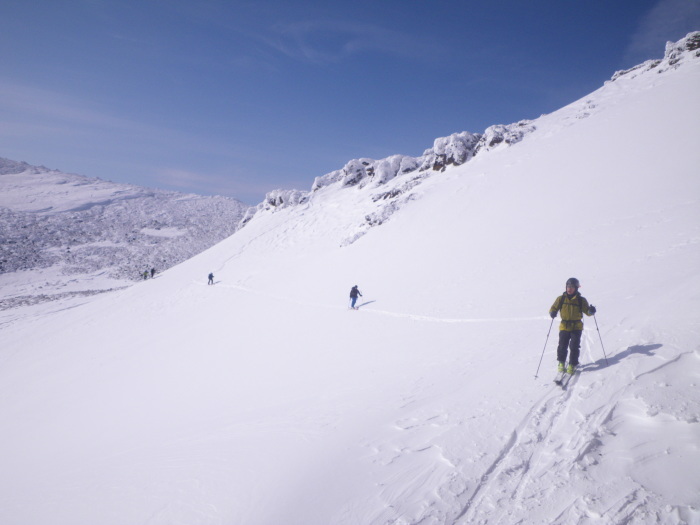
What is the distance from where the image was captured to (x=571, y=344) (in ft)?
20.0

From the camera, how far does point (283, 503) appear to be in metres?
4.43

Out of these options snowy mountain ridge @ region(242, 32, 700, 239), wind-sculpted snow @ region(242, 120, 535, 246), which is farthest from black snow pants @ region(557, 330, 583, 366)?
snowy mountain ridge @ region(242, 32, 700, 239)

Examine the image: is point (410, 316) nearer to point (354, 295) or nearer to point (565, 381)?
point (354, 295)

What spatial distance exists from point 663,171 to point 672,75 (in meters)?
21.8

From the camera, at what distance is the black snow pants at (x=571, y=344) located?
6055 mm

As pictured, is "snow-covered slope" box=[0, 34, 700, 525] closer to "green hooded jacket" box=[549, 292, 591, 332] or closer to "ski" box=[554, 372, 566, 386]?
"ski" box=[554, 372, 566, 386]

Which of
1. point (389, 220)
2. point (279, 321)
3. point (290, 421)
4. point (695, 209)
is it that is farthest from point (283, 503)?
point (389, 220)

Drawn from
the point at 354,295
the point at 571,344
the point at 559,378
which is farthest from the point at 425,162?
the point at 559,378

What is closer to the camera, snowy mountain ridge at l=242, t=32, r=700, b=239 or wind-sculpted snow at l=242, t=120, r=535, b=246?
snowy mountain ridge at l=242, t=32, r=700, b=239

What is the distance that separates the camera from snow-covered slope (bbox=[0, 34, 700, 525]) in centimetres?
410

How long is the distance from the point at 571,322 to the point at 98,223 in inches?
3986

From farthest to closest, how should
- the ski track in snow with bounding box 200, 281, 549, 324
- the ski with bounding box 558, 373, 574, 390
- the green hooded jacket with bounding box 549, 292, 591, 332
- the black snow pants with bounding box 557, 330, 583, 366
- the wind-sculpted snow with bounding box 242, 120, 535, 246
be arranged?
1. the wind-sculpted snow with bounding box 242, 120, 535, 246
2. the ski track in snow with bounding box 200, 281, 549, 324
3. the green hooded jacket with bounding box 549, 292, 591, 332
4. the black snow pants with bounding box 557, 330, 583, 366
5. the ski with bounding box 558, 373, 574, 390

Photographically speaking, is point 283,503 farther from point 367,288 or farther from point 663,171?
point 663,171

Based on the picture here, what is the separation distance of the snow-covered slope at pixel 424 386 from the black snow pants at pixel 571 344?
32cm
